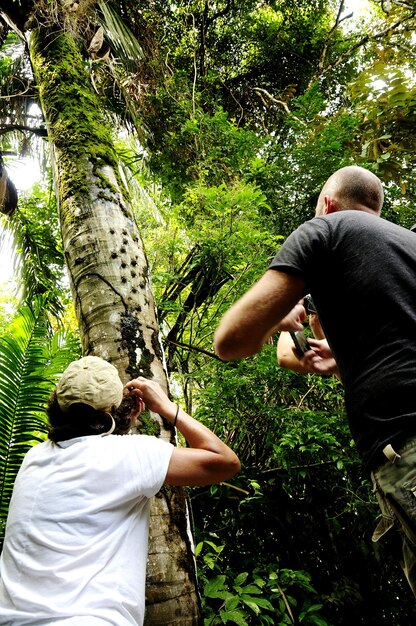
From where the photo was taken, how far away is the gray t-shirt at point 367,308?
1278 millimetres

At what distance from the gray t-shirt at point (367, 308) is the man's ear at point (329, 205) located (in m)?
0.28

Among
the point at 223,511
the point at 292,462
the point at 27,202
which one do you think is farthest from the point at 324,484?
the point at 27,202

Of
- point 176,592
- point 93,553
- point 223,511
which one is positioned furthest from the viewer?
point 223,511

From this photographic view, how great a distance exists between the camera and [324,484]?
3.92 m

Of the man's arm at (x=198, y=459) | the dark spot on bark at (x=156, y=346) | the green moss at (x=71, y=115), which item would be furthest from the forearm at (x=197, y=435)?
the green moss at (x=71, y=115)

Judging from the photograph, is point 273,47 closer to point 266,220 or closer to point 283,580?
point 266,220

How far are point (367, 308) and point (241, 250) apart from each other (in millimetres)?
2989

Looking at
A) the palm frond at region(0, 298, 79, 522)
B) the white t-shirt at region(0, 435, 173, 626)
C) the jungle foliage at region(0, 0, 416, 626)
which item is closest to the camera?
the white t-shirt at region(0, 435, 173, 626)

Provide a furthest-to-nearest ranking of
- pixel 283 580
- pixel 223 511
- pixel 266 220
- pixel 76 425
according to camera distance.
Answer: pixel 266 220 < pixel 223 511 < pixel 283 580 < pixel 76 425

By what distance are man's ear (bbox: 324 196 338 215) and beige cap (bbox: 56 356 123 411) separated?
1089 mm

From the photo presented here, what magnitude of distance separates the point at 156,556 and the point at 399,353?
4.02 ft

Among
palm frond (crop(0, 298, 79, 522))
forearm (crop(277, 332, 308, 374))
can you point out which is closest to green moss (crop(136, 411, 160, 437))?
forearm (crop(277, 332, 308, 374))

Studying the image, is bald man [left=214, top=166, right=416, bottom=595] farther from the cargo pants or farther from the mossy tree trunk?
the mossy tree trunk

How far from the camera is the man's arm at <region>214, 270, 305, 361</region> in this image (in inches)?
53.9
